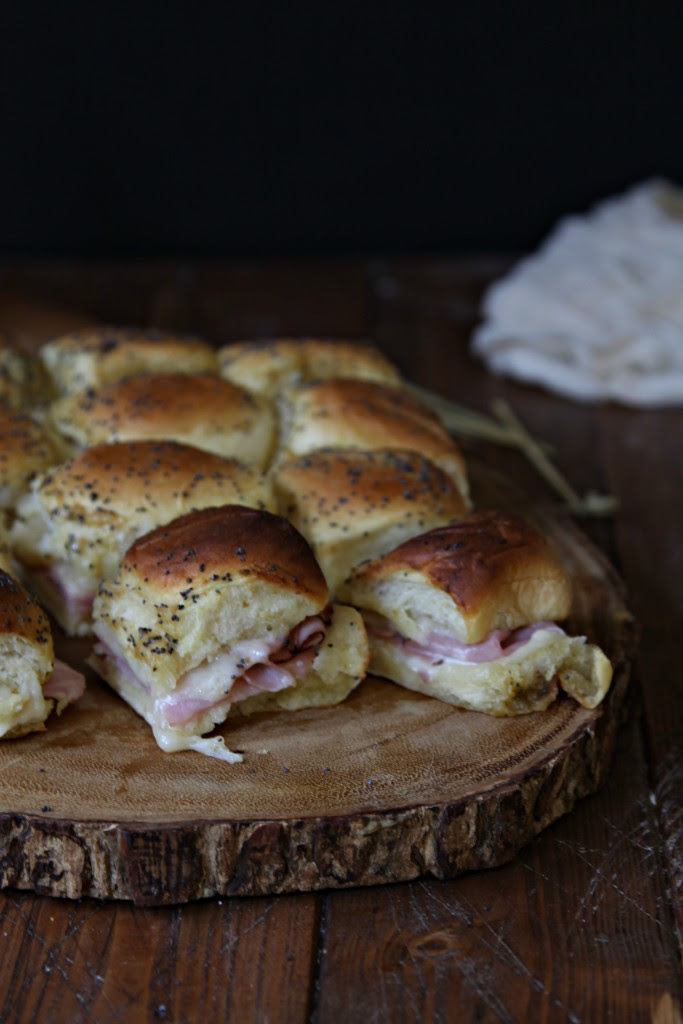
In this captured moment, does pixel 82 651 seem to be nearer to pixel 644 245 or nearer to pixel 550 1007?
pixel 550 1007

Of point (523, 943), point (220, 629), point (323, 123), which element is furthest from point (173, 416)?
point (323, 123)

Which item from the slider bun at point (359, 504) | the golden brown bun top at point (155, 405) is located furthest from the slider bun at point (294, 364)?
the slider bun at point (359, 504)

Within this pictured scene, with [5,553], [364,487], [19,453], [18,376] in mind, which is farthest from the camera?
[18,376]

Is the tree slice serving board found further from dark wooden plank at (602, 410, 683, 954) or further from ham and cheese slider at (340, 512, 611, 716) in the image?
dark wooden plank at (602, 410, 683, 954)

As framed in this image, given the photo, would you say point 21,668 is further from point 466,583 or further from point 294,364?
point 294,364

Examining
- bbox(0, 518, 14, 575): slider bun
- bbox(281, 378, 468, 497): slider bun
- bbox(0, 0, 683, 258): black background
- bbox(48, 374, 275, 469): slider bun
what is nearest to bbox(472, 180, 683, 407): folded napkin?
bbox(0, 0, 683, 258): black background

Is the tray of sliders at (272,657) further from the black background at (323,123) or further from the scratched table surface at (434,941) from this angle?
the black background at (323,123)

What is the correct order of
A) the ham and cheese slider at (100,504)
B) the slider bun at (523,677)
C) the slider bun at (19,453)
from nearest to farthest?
the slider bun at (523,677) < the ham and cheese slider at (100,504) < the slider bun at (19,453)
